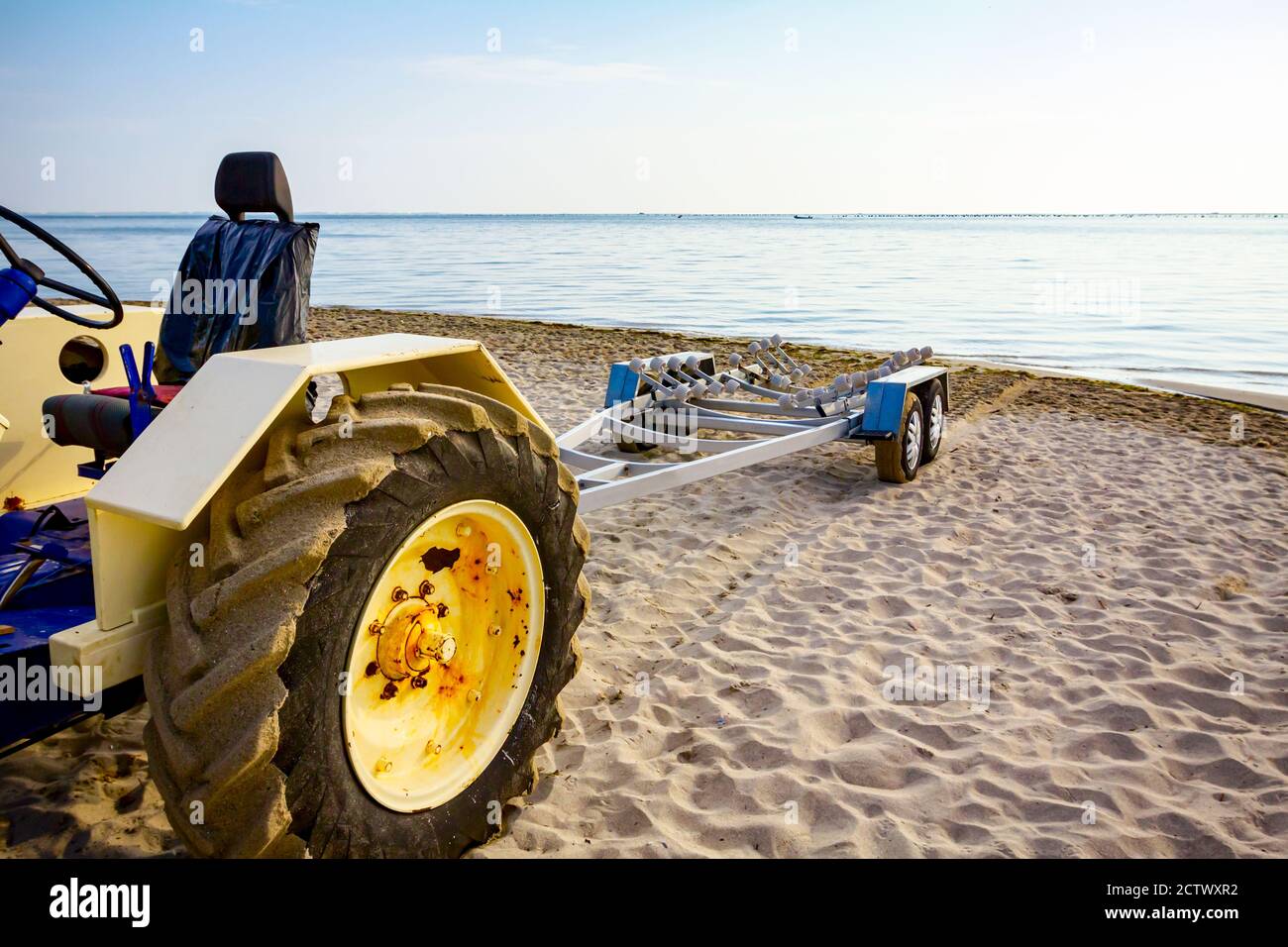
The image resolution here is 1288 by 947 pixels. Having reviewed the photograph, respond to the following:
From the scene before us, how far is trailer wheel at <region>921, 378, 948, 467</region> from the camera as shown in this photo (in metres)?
6.47

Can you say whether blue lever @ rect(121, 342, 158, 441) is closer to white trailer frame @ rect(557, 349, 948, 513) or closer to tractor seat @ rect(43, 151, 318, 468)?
tractor seat @ rect(43, 151, 318, 468)

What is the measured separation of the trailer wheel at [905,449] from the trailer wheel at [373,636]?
3690mm

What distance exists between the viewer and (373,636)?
7.18 feet

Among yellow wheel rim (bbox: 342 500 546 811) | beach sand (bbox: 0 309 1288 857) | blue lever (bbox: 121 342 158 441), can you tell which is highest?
blue lever (bbox: 121 342 158 441)

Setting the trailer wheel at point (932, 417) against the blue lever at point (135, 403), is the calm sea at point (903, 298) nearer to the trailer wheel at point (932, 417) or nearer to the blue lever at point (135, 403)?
the trailer wheel at point (932, 417)

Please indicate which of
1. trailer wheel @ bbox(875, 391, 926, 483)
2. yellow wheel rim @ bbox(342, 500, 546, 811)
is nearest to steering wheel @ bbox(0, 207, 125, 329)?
yellow wheel rim @ bbox(342, 500, 546, 811)

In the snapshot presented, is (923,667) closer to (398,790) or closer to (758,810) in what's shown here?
(758,810)

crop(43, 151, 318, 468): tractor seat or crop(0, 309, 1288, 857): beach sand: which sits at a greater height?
crop(43, 151, 318, 468): tractor seat

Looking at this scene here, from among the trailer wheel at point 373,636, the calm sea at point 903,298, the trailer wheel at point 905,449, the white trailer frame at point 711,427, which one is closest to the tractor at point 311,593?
the trailer wheel at point 373,636

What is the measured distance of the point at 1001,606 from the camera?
4219mm

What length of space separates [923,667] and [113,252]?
4339 centimetres

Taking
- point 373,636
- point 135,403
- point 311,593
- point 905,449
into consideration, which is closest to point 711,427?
point 905,449

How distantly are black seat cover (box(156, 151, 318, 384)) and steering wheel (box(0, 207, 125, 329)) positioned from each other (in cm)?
28

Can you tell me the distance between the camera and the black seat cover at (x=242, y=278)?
336cm
